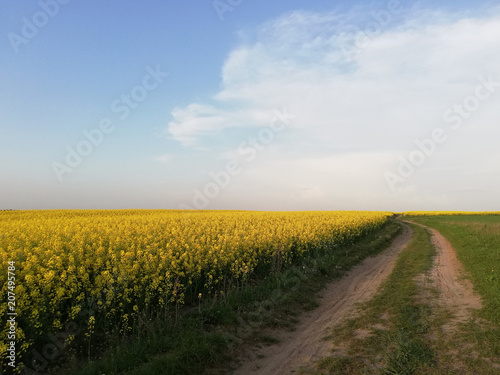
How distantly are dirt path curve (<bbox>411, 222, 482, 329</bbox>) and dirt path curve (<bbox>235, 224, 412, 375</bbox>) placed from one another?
189 centimetres

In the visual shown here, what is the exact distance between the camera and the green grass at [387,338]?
5.45m

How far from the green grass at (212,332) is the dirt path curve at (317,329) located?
0.35 m

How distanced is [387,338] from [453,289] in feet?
18.2

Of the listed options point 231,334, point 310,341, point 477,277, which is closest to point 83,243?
point 231,334

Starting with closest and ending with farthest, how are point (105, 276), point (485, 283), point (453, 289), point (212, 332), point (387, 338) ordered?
point (387, 338) → point (105, 276) → point (212, 332) → point (453, 289) → point (485, 283)

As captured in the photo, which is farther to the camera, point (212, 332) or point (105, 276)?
point (212, 332)

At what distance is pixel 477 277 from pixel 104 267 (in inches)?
507

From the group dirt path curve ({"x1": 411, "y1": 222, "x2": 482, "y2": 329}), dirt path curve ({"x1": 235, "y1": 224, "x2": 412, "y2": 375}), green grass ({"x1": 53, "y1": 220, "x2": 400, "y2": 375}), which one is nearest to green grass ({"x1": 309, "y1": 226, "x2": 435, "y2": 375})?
dirt path curve ({"x1": 235, "y1": 224, "x2": 412, "y2": 375})

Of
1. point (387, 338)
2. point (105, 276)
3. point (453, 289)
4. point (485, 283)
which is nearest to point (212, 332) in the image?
point (105, 276)

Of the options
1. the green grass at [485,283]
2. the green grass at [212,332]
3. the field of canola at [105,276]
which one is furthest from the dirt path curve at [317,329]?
the green grass at [485,283]

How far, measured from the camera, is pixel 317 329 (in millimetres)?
7453

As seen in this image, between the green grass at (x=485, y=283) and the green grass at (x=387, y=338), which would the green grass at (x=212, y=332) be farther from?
the green grass at (x=485, y=283)

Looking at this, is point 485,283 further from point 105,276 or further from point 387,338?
point 105,276

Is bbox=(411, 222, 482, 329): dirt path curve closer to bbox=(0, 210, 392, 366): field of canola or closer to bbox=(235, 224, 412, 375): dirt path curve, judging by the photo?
bbox=(235, 224, 412, 375): dirt path curve
